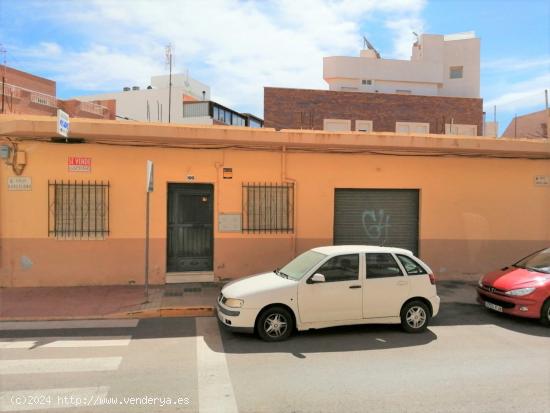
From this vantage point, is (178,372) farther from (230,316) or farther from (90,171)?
(90,171)

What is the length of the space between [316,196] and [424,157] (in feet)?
10.1

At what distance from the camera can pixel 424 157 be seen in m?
12.0

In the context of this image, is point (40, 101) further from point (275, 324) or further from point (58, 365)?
point (275, 324)

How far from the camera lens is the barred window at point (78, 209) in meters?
10.3

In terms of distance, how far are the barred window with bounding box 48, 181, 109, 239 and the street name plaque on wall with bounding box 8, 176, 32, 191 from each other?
0.44 m

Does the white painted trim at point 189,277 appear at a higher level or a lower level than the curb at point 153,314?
higher

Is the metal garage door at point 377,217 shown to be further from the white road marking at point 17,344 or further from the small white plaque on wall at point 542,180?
the white road marking at point 17,344

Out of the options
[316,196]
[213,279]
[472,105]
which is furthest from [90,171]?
[472,105]

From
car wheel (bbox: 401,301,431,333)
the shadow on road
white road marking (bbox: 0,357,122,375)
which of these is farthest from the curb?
car wheel (bbox: 401,301,431,333)

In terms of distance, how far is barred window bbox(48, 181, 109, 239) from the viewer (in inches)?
407

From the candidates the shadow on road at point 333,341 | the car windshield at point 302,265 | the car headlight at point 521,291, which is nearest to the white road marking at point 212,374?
the shadow on road at point 333,341

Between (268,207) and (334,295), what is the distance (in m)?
4.44

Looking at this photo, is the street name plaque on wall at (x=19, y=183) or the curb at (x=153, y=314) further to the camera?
the street name plaque on wall at (x=19, y=183)

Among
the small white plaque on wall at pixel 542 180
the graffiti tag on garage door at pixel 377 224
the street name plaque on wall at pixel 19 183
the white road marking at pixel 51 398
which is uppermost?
the small white plaque on wall at pixel 542 180
